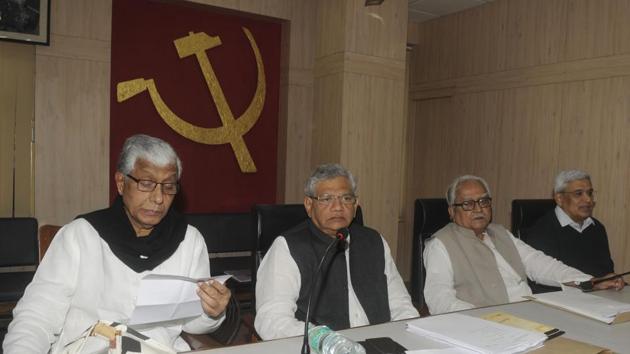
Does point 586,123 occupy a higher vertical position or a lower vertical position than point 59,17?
lower

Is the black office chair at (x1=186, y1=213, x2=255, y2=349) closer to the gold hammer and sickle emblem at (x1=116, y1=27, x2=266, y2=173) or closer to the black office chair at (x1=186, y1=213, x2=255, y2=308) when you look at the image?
the black office chair at (x1=186, y1=213, x2=255, y2=308)

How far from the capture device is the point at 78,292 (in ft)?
5.52

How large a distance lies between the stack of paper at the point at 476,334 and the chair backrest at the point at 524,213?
1.81 meters

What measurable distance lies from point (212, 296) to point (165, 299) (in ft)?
0.53

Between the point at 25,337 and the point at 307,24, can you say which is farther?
the point at 307,24

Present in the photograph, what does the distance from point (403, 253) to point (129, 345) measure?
5118mm

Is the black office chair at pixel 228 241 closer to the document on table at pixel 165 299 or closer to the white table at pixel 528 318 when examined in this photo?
the document on table at pixel 165 299

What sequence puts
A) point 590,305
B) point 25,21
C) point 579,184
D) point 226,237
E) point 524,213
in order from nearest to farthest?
1. point 590,305
2. point 579,184
3. point 524,213
4. point 25,21
5. point 226,237

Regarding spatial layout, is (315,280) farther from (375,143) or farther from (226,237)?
(375,143)

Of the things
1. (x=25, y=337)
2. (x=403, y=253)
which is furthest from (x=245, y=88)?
(x=25, y=337)

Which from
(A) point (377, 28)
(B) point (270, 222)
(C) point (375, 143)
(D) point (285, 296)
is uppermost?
(A) point (377, 28)

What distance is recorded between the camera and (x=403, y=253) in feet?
19.8

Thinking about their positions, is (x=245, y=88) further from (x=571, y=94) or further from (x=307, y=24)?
(x=571, y=94)

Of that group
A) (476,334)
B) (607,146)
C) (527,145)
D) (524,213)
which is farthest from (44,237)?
(607,146)
